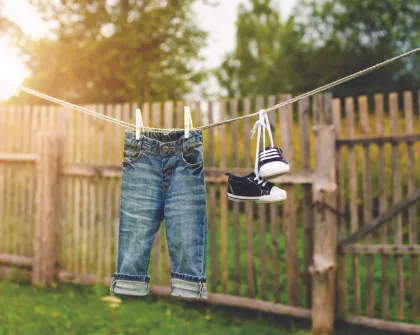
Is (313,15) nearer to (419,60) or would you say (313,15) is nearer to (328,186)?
(419,60)

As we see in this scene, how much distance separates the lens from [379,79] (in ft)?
43.1

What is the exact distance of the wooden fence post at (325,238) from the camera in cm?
378

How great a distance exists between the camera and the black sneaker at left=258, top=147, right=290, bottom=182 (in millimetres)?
2006

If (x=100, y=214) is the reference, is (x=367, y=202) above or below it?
above

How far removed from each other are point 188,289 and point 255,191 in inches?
21.7

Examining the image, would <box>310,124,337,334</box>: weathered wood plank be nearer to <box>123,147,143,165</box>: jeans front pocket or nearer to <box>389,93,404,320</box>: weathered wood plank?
<box>389,93,404,320</box>: weathered wood plank

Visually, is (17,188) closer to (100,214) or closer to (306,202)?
(100,214)

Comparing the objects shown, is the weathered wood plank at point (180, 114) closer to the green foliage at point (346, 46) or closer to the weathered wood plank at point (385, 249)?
the weathered wood plank at point (385, 249)

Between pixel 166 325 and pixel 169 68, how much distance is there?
10.2 m

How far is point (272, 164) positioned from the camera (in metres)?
2.02

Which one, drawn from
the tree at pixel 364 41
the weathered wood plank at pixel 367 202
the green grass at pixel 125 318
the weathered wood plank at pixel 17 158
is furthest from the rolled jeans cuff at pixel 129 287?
the tree at pixel 364 41

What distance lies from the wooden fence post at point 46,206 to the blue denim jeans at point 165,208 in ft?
10.2

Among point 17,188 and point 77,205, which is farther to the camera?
point 17,188

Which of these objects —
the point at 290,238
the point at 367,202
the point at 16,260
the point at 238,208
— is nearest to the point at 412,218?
the point at 367,202
